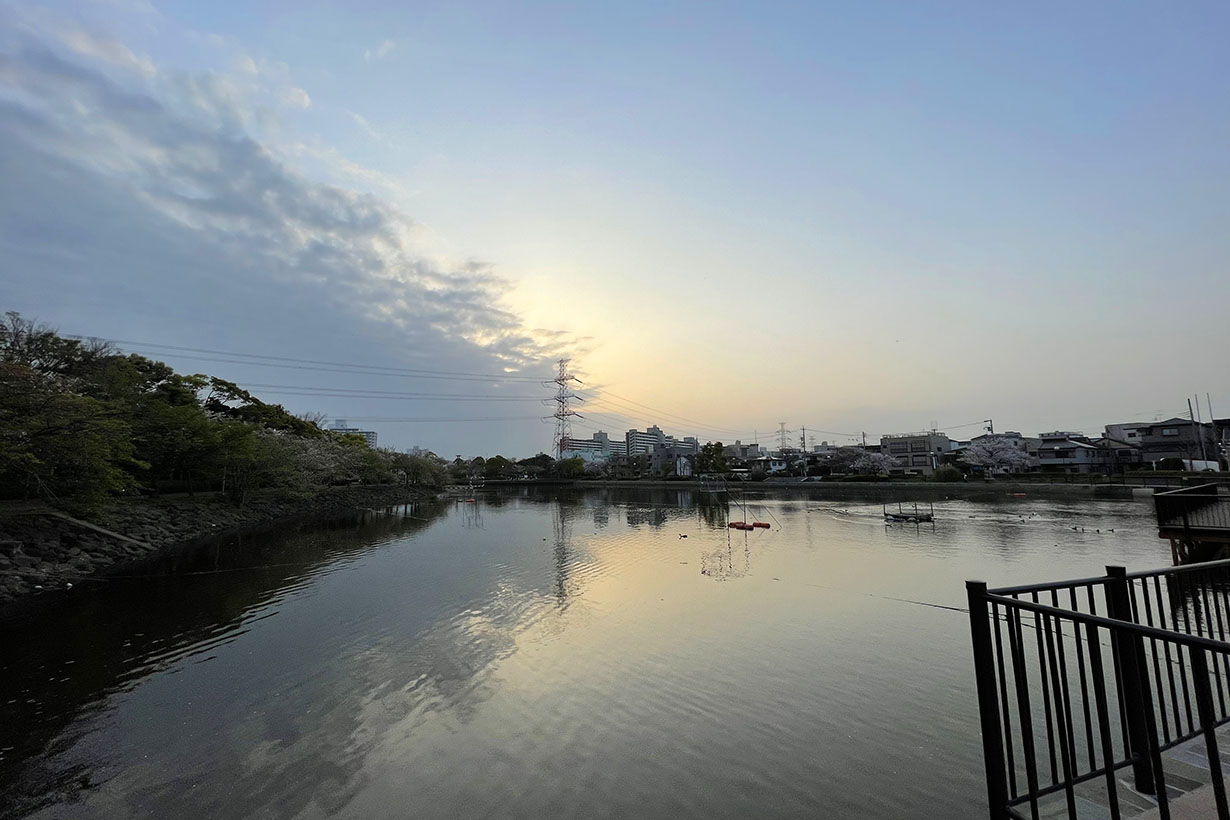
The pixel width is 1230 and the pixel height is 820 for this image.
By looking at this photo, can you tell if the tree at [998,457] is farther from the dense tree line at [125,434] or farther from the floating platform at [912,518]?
the dense tree line at [125,434]

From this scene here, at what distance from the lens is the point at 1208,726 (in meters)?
2.06

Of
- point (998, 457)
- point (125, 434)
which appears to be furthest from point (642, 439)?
point (125, 434)

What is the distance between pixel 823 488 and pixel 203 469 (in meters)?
50.5

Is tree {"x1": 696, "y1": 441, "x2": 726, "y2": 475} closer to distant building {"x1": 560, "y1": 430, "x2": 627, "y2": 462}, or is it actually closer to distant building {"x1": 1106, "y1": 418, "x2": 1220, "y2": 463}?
distant building {"x1": 1106, "y1": 418, "x2": 1220, "y2": 463}

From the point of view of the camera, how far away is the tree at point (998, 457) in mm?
56531

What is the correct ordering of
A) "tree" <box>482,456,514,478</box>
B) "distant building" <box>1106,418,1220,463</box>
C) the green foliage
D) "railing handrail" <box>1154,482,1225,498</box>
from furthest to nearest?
"tree" <box>482,456,514,478</box> → the green foliage → "distant building" <box>1106,418,1220,463</box> → "railing handrail" <box>1154,482,1225,498</box>

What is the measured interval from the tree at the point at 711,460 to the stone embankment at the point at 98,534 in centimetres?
4915

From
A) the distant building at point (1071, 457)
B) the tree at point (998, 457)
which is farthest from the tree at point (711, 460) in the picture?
the distant building at point (1071, 457)

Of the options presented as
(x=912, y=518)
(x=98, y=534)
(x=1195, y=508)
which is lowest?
(x=912, y=518)

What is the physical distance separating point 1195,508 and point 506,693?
13490 millimetres

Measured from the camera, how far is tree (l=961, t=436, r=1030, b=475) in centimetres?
5653

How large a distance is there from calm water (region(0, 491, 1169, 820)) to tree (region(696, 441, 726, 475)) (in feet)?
181

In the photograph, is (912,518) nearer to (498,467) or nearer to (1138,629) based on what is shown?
(1138,629)

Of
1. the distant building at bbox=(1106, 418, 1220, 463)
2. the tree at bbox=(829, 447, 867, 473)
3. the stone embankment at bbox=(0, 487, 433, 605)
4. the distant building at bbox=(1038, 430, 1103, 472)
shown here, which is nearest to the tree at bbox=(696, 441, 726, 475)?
the tree at bbox=(829, 447, 867, 473)
